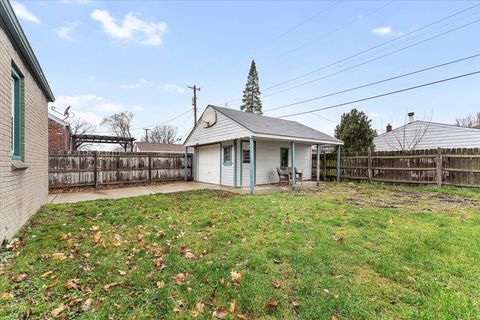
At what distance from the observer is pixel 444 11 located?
1001cm

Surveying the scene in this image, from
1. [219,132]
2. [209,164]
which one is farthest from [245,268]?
[209,164]

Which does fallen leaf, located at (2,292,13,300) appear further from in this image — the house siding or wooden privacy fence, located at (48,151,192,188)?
wooden privacy fence, located at (48,151,192,188)

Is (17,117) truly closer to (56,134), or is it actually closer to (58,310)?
(58,310)

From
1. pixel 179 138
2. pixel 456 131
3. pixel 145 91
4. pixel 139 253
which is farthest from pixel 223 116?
pixel 179 138

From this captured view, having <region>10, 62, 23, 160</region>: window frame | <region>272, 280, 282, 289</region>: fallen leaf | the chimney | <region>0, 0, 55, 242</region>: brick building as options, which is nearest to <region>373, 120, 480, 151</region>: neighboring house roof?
the chimney

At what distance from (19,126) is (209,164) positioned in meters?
9.51

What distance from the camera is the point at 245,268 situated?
2875 mm

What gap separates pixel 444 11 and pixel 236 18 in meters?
9.72

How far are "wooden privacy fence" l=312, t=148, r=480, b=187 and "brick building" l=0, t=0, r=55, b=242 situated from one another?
1406 centimetres

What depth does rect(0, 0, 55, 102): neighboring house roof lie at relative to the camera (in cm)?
321

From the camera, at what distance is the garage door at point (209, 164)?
1298 cm

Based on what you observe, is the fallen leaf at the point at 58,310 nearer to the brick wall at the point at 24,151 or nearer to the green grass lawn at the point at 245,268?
the green grass lawn at the point at 245,268

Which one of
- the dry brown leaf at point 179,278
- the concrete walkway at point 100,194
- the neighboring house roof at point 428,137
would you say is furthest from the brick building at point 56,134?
the neighboring house roof at point 428,137

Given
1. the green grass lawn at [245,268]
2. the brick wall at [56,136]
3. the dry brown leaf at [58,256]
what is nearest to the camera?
the green grass lawn at [245,268]
